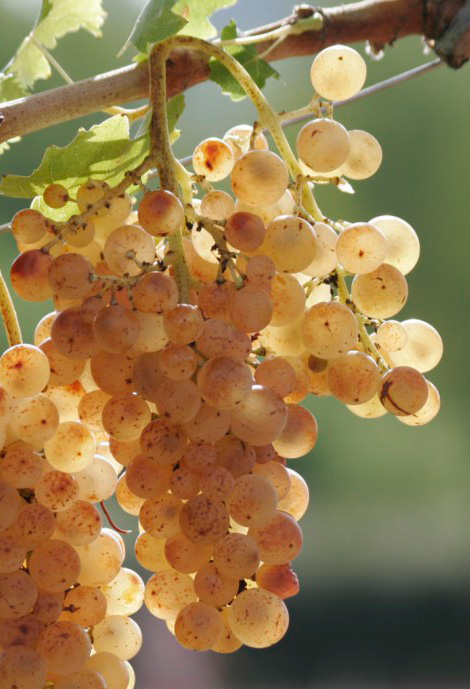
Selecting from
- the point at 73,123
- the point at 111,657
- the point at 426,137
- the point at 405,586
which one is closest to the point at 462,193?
the point at 426,137

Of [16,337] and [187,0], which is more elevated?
[187,0]

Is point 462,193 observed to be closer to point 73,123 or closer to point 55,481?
point 73,123

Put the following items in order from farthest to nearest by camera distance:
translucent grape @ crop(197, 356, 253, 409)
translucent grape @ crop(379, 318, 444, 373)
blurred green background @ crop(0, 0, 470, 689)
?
1. blurred green background @ crop(0, 0, 470, 689)
2. translucent grape @ crop(379, 318, 444, 373)
3. translucent grape @ crop(197, 356, 253, 409)

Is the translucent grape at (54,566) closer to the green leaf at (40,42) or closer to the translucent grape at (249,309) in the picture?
the translucent grape at (249,309)

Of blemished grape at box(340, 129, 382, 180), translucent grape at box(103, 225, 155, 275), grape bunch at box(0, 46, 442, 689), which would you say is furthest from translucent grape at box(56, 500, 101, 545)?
blemished grape at box(340, 129, 382, 180)

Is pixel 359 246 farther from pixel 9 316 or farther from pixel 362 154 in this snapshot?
pixel 9 316

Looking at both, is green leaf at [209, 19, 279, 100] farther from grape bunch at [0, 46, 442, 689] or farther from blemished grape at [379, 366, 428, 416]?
blemished grape at [379, 366, 428, 416]

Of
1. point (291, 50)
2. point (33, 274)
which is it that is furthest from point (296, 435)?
point (291, 50)
